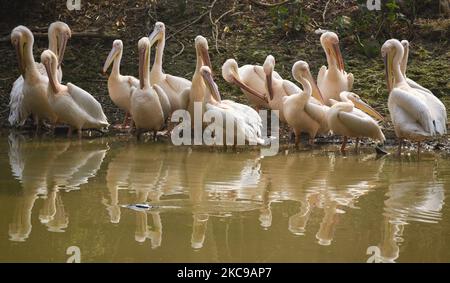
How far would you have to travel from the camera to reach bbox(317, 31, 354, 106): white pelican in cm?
1215

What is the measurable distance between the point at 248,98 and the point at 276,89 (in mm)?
652

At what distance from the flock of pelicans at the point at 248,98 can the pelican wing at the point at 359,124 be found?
0.04 feet

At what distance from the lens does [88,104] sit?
11.8 m

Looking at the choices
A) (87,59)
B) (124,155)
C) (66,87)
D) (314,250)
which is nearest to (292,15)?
(87,59)

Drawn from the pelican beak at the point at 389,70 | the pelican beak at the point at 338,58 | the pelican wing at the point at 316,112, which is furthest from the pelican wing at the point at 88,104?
the pelican beak at the point at 389,70

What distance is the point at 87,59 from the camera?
14211 mm

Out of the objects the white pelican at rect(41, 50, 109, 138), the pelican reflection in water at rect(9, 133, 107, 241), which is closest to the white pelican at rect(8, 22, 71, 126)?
the pelican reflection in water at rect(9, 133, 107, 241)

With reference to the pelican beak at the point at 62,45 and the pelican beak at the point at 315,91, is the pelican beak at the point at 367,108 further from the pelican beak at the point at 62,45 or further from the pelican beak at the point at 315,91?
the pelican beak at the point at 62,45

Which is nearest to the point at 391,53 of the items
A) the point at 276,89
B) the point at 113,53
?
the point at 276,89

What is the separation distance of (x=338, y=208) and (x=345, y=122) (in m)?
3.15

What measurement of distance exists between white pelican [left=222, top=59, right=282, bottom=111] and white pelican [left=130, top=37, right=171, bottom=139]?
0.92 m

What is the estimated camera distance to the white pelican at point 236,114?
35.9 ft

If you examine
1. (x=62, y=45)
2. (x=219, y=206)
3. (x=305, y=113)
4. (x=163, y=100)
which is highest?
(x=62, y=45)

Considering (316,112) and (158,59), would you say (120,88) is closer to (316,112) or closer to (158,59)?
(158,59)
